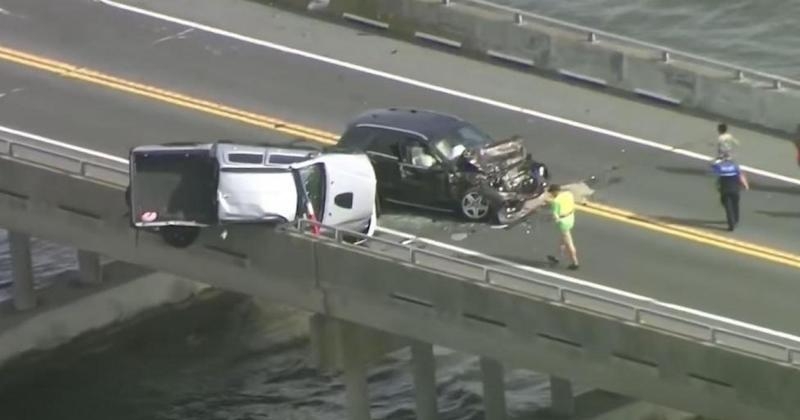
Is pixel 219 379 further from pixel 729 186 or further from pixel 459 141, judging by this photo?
pixel 729 186

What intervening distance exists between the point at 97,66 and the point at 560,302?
13139 millimetres

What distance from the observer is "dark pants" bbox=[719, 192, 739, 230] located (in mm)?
30438

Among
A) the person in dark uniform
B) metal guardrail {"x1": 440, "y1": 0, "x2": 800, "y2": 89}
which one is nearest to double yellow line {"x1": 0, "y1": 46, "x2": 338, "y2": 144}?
metal guardrail {"x1": 440, "y1": 0, "x2": 800, "y2": 89}

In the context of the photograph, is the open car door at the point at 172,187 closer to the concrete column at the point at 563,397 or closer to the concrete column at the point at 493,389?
the concrete column at the point at 493,389

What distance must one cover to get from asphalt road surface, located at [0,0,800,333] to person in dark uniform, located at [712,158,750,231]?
0.32 metres

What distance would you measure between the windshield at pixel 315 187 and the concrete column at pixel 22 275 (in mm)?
10654

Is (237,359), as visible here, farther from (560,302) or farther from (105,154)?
(560,302)

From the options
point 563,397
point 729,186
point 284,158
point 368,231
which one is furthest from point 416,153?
point 563,397

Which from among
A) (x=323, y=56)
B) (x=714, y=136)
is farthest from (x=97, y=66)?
(x=714, y=136)

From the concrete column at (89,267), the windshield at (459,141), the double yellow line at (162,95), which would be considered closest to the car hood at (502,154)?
the windshield at (459,141)

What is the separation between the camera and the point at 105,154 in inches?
1300

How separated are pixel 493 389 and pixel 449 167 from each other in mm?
4117

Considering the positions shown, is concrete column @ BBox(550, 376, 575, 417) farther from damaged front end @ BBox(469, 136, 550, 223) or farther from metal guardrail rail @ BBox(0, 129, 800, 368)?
metal guardrail rail @ BBox(0, 129, 800, 368)

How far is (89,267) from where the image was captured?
39250 mm
